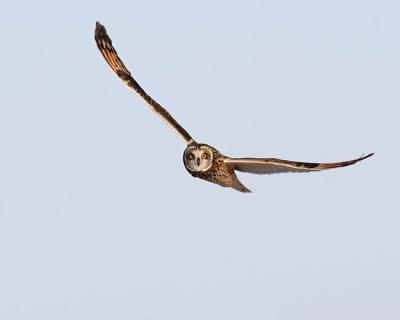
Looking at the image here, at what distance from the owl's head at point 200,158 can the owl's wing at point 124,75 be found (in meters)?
0.41

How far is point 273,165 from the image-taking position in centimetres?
2370

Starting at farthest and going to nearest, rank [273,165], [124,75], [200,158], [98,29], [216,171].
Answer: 1. [98,29]
2. [124,75]
3. [216,171]
4. [200,158]
5. [273,165]

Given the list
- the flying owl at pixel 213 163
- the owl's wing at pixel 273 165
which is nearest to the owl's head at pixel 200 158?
the flying owl at pixel 213 163

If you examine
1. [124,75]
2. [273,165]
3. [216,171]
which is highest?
[124,75]

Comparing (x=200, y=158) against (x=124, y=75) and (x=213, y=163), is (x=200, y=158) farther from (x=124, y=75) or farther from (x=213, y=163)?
(x=124, y=75)

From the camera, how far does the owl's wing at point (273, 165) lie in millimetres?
22519

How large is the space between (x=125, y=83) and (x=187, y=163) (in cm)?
280

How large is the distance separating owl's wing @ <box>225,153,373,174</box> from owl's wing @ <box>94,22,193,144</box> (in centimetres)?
121

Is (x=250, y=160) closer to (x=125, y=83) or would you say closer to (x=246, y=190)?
(x=246, y=190)

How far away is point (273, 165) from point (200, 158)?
5.88 ft

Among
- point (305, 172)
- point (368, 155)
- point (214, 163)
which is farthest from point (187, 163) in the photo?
point (368, 155)

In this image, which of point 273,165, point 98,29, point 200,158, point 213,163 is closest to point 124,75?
point 98,29

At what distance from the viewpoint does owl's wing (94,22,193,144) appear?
25.3m

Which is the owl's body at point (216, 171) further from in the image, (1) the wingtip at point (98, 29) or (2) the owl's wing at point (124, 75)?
(1) the wingtip at point (98, 29)
